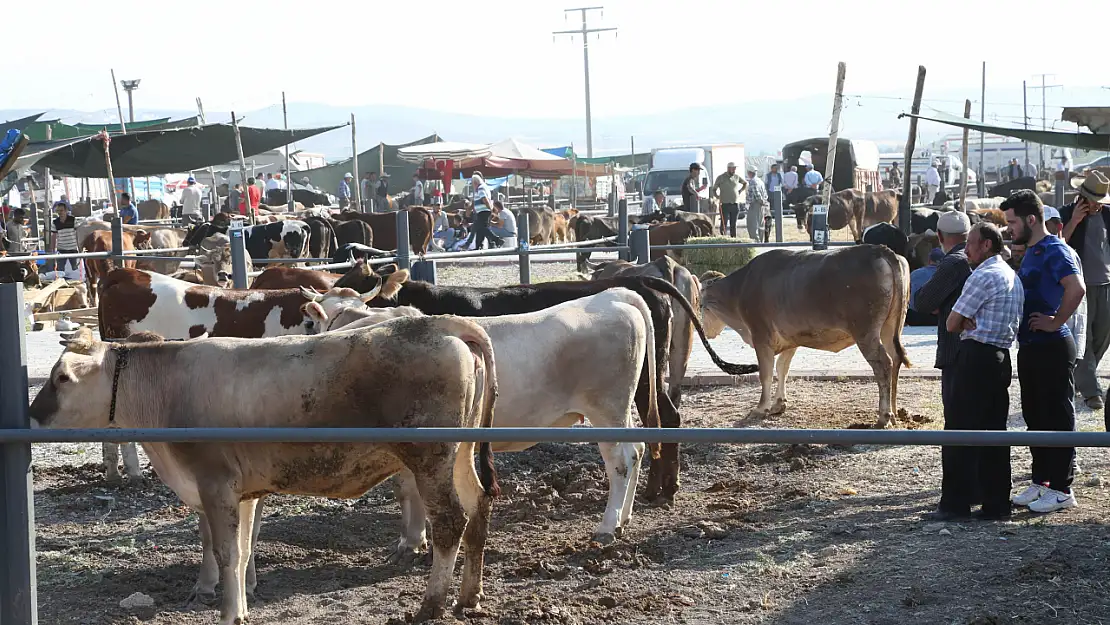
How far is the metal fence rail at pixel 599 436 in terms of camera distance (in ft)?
9.45

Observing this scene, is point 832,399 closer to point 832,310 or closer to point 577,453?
point 832,310

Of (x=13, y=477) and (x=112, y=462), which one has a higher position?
(x=13, y=477)

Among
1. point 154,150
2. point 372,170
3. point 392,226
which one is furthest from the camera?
point 372,170

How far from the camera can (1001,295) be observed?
21.0ft

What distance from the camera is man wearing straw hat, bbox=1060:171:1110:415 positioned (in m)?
8.84

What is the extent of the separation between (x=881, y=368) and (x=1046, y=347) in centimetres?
278

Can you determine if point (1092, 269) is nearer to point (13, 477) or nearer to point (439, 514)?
point (439, 514)

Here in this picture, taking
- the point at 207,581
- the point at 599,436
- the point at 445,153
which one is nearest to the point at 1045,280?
the point at 599,436

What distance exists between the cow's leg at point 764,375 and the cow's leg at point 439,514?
478cm

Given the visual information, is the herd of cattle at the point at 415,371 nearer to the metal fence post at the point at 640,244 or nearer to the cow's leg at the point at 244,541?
the cow's leg at the point at 244,541

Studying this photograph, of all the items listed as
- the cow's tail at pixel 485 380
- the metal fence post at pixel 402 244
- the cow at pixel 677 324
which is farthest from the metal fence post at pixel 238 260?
the cow's tail at pixel 485 380

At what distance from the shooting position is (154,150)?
931 inches

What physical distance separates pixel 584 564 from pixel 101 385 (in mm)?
2603

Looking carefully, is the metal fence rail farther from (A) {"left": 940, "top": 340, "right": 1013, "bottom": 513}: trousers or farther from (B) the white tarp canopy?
(B) the white tarp canopy
